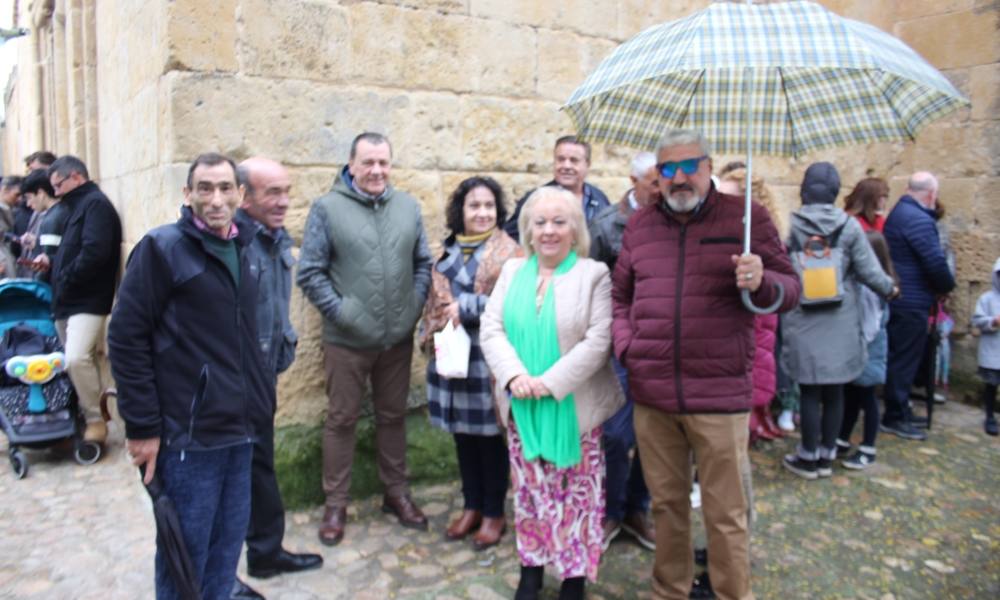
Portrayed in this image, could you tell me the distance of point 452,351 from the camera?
3666 millimetres

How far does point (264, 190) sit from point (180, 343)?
3.17 feet

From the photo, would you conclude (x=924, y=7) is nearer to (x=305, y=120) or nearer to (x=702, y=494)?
(x=305, y=120)

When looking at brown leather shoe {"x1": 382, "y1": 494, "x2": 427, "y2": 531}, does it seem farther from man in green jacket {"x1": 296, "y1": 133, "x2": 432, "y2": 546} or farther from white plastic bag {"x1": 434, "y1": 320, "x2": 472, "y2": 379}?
white plastic bag {"x1": 434, "y1": 320, "x2": 472, "y2": 379}

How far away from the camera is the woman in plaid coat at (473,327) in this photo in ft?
12.2

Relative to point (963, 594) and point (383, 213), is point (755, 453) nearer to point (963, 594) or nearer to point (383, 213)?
point (963, 594)

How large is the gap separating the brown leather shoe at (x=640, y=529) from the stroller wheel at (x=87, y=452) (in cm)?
352

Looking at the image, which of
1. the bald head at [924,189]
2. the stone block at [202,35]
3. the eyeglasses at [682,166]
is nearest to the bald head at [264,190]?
the stone block at [202,35]

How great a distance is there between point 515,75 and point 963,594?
3.67 meters

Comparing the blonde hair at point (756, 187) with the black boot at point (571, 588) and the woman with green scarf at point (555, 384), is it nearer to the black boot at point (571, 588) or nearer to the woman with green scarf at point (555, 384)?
the woman with green scarf at point (555, 384)

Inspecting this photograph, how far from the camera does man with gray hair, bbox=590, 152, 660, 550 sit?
3.68 meters

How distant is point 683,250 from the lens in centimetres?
295

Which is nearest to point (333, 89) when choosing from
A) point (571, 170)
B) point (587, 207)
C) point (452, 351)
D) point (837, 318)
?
point (571, 170)

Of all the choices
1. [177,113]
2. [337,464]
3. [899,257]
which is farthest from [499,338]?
[899,257]

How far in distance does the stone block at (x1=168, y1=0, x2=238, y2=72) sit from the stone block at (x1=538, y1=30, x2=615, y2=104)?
1.99 metres
